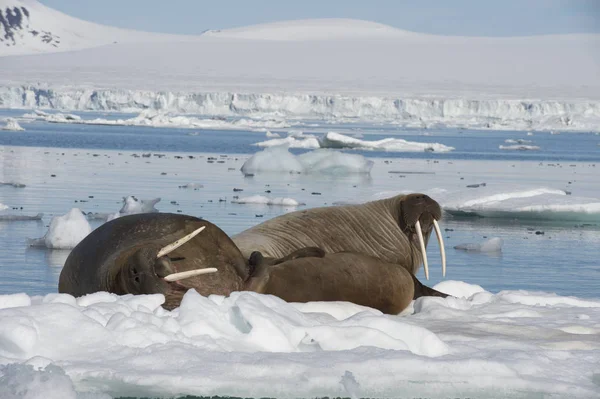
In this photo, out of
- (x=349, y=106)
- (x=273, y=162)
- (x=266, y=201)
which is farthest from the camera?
(x=349, y=106)

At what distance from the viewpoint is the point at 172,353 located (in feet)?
9.26

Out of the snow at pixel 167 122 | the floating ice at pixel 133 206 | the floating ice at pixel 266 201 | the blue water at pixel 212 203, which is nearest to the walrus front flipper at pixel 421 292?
the blue water at pixel 212 203

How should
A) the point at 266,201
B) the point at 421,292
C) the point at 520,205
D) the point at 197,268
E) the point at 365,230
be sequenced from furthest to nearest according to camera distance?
the point at 266,201 < the point at 520,205 < the point at 365,230 < the point at 421,292 < the point at 197,268

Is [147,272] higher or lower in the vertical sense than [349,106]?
higher

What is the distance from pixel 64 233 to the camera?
302 inches

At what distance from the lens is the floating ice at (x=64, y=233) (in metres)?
7.66

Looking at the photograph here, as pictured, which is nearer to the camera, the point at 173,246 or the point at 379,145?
the point at 173,246

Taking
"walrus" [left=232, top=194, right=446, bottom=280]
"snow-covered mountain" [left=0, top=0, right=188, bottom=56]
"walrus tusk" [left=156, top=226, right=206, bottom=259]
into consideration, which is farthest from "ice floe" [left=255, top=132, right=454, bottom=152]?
"snow-covered mountain" [left=0, top=0, right=188, bottom=56]

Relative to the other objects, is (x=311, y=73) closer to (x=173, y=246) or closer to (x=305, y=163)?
(x=305, y=163)

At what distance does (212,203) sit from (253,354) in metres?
8.94

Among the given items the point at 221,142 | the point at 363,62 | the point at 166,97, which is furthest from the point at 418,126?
the point at 363,62

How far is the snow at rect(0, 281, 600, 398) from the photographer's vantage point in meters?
2.60

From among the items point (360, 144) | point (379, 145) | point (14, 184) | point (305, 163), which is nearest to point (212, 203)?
point (14, 184)

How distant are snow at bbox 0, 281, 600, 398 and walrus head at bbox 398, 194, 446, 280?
63.0 inches
